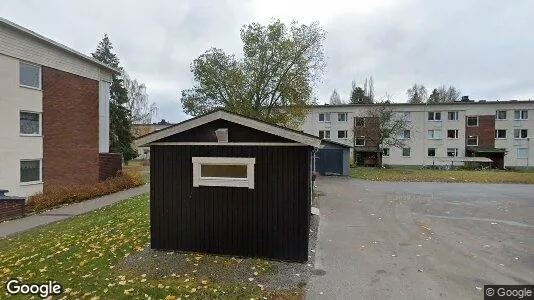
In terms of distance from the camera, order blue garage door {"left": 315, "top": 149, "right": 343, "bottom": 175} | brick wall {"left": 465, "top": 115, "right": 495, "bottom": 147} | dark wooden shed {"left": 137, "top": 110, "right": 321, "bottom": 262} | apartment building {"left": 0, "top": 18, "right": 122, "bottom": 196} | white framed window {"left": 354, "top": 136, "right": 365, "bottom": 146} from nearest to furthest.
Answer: dark wooden shed {"left": 137, "top": 110, "right": 321, "bottom": 262} → apartment building {"left": 0, "top": 18, "right": 122, "bottom": 196} → blue garage door {"left": 315, "top": 149, "right": 343, "bottom": 175} → brick wall {"left": 465, "top": 115, "right": 495, "bottom": 147} → white framed window {"left": 354, "top": 136, "right": 365, "bottom": 146}

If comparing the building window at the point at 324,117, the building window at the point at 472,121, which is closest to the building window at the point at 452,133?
the building window at the point at 472,121

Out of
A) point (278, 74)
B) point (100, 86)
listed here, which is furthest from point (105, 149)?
point (278, 74)

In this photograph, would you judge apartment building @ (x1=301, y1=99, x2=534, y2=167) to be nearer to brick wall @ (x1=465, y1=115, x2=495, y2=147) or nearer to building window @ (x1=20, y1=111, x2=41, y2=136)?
brick wall @ (x1=465, y1=115, x2=495, y2=147)

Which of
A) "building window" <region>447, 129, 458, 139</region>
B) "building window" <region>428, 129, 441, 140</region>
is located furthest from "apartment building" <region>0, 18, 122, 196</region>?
"building window" <region>447, 129, 458, 139</region>

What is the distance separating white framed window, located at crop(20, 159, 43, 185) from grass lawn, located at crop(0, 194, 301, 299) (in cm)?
785

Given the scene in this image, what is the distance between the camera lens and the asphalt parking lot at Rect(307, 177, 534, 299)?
5895 millimetres

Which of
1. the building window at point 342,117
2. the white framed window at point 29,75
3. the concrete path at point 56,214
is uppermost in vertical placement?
the building window at point 342,117

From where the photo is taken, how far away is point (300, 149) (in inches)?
265

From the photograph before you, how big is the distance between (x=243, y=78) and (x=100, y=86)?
12012 mm

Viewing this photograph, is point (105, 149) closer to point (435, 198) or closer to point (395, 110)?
point (435, 198)

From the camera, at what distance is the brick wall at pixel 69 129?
17.8 meters

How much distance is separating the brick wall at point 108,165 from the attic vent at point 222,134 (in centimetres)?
1721

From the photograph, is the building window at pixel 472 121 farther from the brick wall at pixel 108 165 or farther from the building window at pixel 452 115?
the brick wall at pixel 108 165

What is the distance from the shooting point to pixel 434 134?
4291 cm
